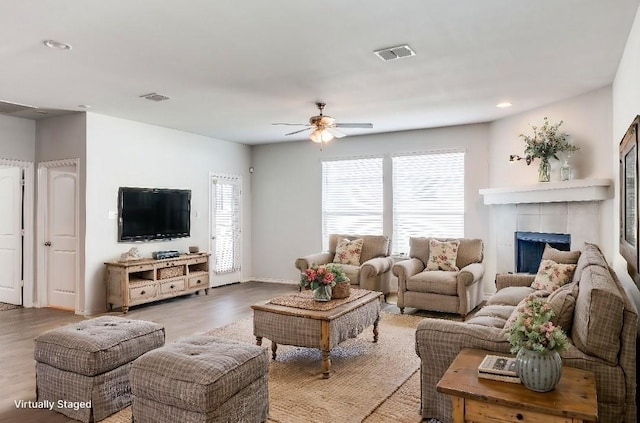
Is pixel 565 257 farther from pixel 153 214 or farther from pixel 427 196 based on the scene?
pixel 153 214

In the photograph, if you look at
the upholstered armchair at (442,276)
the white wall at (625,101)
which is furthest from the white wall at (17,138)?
the white wall at (625,101)

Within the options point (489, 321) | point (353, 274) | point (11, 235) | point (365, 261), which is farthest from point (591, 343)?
point (11, 235)

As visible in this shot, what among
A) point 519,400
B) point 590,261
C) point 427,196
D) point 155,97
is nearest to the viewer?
point 519,400

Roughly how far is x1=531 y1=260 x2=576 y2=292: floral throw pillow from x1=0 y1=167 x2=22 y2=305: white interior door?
6686 mm

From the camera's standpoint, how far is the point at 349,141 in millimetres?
7660

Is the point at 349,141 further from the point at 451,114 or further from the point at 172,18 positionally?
the point at 172,18

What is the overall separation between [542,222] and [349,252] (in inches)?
106

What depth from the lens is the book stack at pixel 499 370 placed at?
6.91ft

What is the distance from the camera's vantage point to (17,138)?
6047 mm

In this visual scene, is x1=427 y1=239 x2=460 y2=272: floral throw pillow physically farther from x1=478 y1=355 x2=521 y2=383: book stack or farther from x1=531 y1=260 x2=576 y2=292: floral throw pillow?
x1=478 y1=355 x2=521 y2=383: book stack

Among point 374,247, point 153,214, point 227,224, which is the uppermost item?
point 153,214

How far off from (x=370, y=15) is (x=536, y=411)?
2474 mm

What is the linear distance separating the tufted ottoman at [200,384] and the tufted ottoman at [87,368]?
1.26 feet

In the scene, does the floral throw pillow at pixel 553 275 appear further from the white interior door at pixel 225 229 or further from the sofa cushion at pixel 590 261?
the white interior door at pixel 225 229
